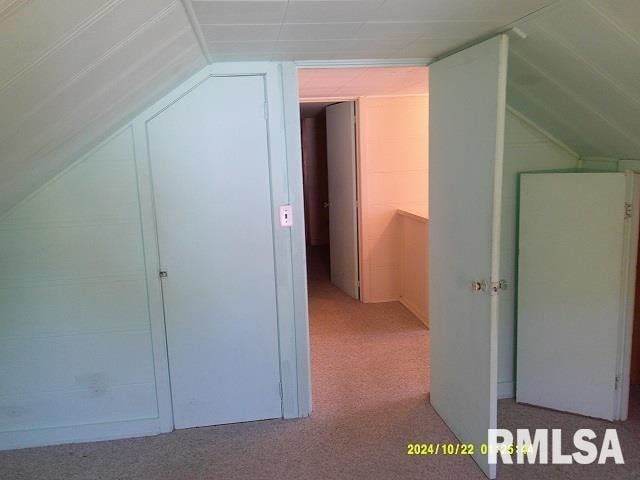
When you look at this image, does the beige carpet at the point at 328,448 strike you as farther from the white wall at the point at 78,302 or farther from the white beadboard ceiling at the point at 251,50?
the white beadboard ceiling at the point at 251,50

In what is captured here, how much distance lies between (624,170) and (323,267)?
4.46 metres

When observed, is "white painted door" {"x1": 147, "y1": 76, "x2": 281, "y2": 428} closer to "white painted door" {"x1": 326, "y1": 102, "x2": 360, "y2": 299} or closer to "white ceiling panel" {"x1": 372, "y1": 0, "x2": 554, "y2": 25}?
"white ceiling panel" {"x1": 372, "y1": 0, "x2": 554, "y2": 25}

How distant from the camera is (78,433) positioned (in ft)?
9.46

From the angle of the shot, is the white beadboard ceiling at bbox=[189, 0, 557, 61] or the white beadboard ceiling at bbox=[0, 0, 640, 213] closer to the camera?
the white beadboard ceiling at bbox=[0, 0, 640, 213]

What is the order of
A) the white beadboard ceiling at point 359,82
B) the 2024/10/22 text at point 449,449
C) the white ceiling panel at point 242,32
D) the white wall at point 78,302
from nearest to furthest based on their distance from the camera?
the white ceiling panel at point 242,32, the 2024/10/22 text at point 449,449, the white wall at point 78,302, the white beadboard ceiling at point 359,82

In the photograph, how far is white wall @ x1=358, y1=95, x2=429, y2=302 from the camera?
4945 mm

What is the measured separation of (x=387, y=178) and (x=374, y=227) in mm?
506

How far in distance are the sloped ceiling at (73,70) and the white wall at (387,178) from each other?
2687 millimetres

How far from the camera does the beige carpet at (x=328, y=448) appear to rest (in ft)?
8.18

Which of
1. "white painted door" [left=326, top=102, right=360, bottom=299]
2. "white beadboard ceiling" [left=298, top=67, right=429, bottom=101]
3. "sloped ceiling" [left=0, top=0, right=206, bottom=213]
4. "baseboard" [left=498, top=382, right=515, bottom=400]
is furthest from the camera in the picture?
"white painted door" [left=326, top=102, right=360, bottom=299]

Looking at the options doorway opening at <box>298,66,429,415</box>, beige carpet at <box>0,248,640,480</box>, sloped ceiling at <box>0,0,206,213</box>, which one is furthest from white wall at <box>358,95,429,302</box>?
sloped ceiling at <box>0,0,206,213</box>

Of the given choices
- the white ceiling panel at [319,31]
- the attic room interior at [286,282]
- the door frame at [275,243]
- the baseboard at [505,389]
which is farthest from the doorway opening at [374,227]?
the white ceiling panel at [319,31]

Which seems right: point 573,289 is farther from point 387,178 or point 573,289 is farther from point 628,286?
point 387,178

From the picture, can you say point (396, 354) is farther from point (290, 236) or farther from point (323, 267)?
point (323, 267)
